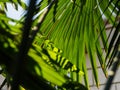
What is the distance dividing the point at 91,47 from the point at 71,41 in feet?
0.31

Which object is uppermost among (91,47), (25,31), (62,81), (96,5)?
(25,31)

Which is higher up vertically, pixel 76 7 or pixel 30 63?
pixel 30 63

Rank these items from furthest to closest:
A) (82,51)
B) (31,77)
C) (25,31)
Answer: (82,51), (31,77), (25,31)

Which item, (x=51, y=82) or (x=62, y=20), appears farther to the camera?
(x=62, y=20)

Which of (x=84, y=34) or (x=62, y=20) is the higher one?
(x=62, y=20)

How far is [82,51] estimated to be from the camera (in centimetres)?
152

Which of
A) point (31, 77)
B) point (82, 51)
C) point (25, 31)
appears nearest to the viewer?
point (25, 31)

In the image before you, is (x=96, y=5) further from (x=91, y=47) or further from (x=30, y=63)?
(x=30, y=63)

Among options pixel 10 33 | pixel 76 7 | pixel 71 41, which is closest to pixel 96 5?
pixel 76 7

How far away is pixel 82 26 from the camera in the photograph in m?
1.55

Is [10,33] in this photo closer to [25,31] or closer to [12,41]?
[12,41]

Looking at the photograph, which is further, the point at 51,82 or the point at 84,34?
the point at 84,34

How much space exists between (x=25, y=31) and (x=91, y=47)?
4.20 ft

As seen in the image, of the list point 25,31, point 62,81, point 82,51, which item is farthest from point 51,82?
point 82,51
